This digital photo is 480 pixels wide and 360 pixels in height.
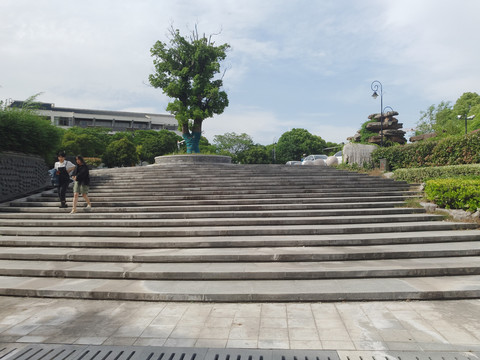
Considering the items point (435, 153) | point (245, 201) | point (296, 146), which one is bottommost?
→ point (245, 201)

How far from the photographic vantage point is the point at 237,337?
3590mm

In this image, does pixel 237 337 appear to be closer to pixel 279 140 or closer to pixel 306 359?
pixel 306 359

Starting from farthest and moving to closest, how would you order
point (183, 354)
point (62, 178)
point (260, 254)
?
point (62, 178)
point (260, 254)
point (183, 354)

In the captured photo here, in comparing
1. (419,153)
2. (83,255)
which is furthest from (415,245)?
(419,153)

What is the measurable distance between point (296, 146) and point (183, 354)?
60.2m

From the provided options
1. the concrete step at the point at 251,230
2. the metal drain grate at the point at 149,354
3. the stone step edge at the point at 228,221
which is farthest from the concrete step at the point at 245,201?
the metal drain grate at the point at 149,354

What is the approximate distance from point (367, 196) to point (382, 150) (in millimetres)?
7033

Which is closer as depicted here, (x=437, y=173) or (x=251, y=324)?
(x=251, y=324)

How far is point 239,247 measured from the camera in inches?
267

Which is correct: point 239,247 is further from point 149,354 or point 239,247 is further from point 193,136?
point 193,136

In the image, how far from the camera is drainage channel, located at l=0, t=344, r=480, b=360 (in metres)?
3.12

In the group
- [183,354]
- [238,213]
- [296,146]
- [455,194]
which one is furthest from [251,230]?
[296,146]

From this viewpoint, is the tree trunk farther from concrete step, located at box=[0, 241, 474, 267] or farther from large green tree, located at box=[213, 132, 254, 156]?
large green tree, located at box=[213, 132, 254, 156]

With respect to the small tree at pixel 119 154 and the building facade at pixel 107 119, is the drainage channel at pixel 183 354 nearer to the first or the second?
the small tree at pixel 119 154
